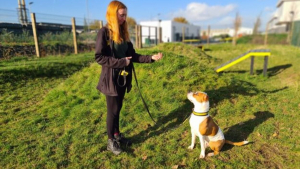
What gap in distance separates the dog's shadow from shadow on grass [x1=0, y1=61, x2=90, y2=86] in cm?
611

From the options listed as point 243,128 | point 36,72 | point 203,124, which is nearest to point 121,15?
point 203,124

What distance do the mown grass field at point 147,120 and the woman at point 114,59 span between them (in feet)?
1.88

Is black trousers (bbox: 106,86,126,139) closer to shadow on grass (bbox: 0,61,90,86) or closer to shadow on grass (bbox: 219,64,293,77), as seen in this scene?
shadow on grass (bbox: 0,61,90,86)

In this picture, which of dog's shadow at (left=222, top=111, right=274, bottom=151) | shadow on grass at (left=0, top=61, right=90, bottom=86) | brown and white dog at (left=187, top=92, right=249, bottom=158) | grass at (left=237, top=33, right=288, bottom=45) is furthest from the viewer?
grass at (left=237, top=33, right=288, bottom=45)

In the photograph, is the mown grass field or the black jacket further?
the mown grass field

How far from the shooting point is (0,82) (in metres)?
6.30

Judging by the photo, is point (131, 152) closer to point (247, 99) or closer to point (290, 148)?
point (290, 148)

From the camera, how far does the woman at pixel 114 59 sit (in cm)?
273

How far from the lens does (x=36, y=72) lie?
292 inches

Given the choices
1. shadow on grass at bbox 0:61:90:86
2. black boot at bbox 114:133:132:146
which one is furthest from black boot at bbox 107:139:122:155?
shadow on grass at bbox 0:61:90:86

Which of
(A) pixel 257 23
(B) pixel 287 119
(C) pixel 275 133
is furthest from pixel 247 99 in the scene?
(A) pixel 257 23

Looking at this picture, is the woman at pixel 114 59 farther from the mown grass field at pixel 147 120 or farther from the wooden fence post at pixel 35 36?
the wooden fence post at pixel 35 36

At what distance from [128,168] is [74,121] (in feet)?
6.17

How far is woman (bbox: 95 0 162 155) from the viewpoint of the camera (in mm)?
2729
